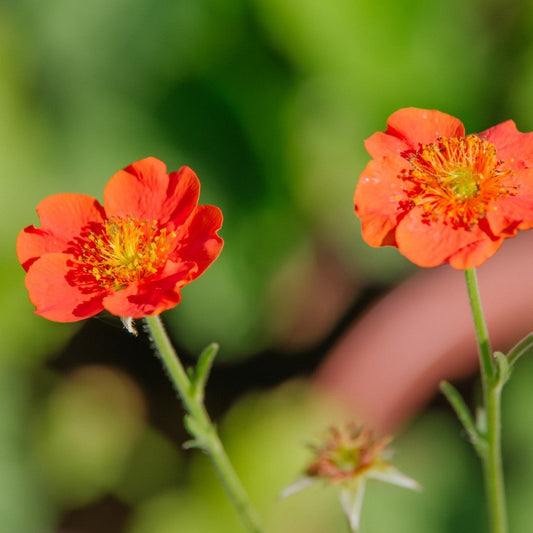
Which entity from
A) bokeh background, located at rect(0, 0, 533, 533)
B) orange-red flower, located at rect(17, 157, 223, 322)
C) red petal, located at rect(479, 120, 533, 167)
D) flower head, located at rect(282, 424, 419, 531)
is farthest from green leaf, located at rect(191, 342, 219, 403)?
bokeh background, located at rect(0, 0, 533, 533)

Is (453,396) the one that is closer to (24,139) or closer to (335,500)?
(335,500)

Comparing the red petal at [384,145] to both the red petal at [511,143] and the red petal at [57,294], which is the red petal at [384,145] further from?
the red petal at [57,294]

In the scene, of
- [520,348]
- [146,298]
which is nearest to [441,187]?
[520,348]

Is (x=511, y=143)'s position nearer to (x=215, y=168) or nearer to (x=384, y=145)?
(x=384, y=145)

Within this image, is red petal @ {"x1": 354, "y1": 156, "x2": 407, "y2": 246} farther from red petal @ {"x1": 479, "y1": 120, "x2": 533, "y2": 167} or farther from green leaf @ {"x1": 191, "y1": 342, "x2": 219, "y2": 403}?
green leaf @ {"x1": 191, "y1": 342, "x2": 219, "y2": 403}

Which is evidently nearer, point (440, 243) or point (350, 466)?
point (440, 243)

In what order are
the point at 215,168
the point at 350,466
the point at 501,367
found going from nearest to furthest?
1. the point at 501,367
2. the point at 350,466
3. the point at 215,168
